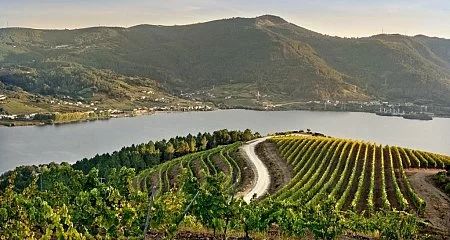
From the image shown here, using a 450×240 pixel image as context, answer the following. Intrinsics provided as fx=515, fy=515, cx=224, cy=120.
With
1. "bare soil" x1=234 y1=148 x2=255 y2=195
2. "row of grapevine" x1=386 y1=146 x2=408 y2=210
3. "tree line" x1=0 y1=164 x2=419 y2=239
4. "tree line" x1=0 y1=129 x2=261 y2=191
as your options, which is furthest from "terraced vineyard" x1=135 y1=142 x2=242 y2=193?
"tree line" x1=0 y1=164 x2=419 y2=239

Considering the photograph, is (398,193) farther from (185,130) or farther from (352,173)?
(185,130)

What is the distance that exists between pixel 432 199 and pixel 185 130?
95654 mm

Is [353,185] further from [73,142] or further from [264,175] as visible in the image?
[73,142]

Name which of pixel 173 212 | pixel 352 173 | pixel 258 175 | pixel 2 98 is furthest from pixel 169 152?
pixel 2 98

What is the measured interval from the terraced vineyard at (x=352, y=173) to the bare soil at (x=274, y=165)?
64cm

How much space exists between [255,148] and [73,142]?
60.4 metres

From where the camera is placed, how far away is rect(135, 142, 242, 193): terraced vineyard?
1730 inches

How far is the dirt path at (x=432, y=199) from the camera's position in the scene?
25.0 meters

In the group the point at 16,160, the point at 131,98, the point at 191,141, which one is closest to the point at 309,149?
the point at 191,141

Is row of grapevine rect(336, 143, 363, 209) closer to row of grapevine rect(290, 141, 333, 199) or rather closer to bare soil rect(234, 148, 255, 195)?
row of grapevine rect(290, 141, 333, 199)

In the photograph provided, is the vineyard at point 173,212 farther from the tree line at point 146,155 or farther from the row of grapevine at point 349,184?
the tree line at point 146,155

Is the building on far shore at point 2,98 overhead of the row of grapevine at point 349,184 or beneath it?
beneath

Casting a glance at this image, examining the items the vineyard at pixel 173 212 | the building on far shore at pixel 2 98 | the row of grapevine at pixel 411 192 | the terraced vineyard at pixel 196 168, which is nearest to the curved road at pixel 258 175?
the terraced vineyard at pixel 196 168

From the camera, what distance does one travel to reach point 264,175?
42.5 metres
